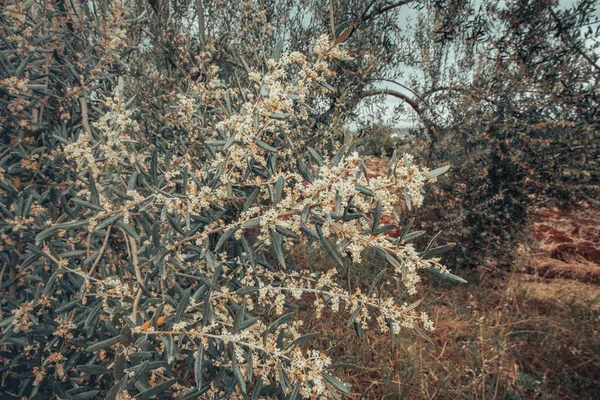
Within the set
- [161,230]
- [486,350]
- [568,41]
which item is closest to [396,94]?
[568,41]

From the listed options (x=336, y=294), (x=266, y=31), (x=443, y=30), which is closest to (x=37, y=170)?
(x=336, y=294)

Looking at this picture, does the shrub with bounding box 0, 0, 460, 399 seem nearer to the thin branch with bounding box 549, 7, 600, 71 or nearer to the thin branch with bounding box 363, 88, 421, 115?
the thin branch with bounding box 363, 88, 421, 115

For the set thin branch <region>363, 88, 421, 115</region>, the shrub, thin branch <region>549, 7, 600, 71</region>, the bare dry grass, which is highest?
thin branch <region>549, 7, 600, 71</region>

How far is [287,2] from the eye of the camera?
3832mm

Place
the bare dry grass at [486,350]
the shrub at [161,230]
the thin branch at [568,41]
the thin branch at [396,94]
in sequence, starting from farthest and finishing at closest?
the thin branch at [396,94] < the thin branch at [568,41] < the bare dry grass at [486,350] < the shrub at [161,230]

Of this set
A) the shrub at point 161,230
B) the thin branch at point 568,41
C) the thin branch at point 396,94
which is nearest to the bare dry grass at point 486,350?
the shrub at point 161,230

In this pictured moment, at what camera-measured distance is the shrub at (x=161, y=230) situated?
4.30 feet

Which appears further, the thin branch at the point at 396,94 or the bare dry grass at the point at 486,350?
the thin branch at the point at 396,94

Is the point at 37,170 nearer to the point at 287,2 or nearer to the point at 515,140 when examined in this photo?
the point at 287,2

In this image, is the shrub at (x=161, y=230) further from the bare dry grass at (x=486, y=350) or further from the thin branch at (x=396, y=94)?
the thin branch at (x=396, y=94)

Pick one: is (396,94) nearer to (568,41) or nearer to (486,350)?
(568,41)

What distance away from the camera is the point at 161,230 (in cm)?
177

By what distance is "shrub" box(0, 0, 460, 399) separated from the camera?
131 cm

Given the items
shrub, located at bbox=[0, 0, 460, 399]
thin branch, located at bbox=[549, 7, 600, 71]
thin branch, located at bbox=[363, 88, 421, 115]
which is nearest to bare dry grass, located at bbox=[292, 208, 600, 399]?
shrub, located at bbox=[0, 0, 460, 399]
